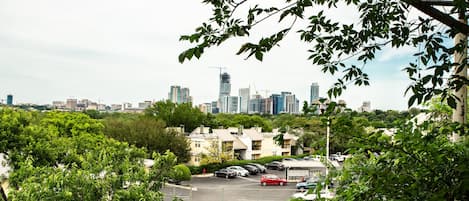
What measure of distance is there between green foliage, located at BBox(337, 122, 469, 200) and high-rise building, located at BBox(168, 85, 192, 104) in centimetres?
2583

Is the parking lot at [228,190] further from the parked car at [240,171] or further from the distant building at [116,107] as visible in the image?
the distant building at [116,107]

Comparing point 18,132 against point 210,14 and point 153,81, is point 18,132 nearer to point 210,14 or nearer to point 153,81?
point 210,14

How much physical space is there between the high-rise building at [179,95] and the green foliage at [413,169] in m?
25.8

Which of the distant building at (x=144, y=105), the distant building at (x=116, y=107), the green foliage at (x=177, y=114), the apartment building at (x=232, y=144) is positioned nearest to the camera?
the apartment building at (x=232, y=144)

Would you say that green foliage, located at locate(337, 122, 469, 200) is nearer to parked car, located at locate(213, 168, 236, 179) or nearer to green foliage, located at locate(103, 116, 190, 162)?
parked car, located at locate(213, 168, 236, 179)

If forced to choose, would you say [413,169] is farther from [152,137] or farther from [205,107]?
[205,107]

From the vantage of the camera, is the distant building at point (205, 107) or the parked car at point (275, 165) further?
the distant building at point (205, 107)

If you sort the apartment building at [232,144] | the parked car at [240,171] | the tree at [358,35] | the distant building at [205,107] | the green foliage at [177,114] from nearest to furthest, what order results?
1. the tree at [358,35]
2. the parked car at [240,171]
3. the apartment building at [232,144]
4. the green foliage at [177,114]
5. the distant building at [205,107]

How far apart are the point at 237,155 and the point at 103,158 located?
1543cm

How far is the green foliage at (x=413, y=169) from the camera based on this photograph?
1.01 metres

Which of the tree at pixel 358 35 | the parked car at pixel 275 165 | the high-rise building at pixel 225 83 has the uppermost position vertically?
the high-rise building at pixel 225 83

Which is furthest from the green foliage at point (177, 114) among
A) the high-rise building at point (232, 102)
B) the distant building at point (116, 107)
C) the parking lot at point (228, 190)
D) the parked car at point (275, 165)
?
the parking lot at point (228, 190)

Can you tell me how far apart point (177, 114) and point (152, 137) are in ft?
27.2

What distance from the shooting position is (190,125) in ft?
82.5
